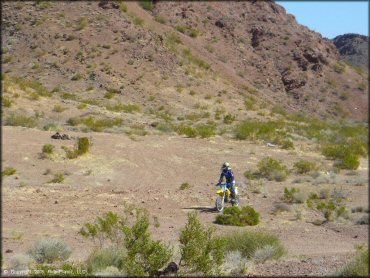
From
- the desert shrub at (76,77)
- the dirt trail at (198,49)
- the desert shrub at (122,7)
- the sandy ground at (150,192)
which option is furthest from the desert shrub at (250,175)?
the desert shrub at (122,7)

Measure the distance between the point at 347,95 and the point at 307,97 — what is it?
15.0 ft

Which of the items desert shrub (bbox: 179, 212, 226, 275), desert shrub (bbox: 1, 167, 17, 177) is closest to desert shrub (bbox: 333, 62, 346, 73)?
desert shrub (bbox: 1, 167, 17, 177)

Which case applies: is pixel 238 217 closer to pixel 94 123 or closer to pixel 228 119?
pixel 94 123

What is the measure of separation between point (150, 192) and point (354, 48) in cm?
7721

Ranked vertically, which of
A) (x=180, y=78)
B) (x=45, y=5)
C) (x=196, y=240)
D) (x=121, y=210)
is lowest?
(x=121, y=210)

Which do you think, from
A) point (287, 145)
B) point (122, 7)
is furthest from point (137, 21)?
point (287, 145)

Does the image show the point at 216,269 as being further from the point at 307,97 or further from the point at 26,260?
the point at 307,97

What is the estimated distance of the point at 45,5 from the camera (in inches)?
1961

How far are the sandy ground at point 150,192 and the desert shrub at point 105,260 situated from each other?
1.68m

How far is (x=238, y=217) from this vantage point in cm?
1484

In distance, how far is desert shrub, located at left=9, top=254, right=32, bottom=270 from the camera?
9406 millimetres

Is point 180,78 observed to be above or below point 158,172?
above

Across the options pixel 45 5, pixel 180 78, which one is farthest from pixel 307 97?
pixel 45 5

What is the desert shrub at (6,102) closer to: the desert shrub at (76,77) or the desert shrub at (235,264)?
the desert shrub at (76,77)
